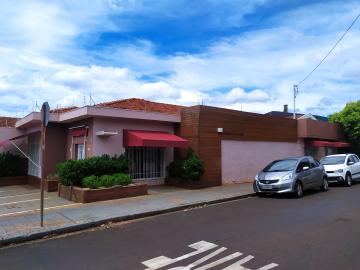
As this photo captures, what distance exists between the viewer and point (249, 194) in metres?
14.9

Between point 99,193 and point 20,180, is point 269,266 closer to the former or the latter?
point 99,193

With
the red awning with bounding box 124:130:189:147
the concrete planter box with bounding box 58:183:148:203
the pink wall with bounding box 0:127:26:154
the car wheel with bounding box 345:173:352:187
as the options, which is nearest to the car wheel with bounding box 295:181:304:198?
the red awning with bounding box 124:130:189:147

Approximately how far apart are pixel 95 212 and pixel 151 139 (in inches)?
207

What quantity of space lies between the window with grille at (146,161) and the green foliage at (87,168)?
1.85 meters

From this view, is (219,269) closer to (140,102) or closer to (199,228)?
(199,228)

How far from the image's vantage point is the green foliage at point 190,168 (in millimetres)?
16188

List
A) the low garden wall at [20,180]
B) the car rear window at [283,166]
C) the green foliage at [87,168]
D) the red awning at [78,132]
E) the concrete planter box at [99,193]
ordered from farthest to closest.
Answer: the low garden wall at [20,180] → the red awning at [78,132] → the car rear window at [283,166] → the green foliage at [87,168] → the concrete planter box at [99,193]

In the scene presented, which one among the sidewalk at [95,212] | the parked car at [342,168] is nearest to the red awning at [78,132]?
the sidewalk at [95,212]

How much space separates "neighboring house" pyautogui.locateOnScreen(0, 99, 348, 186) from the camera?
52.0 feet

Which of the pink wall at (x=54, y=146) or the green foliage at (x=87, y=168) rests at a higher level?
the pink wall at (x=54, y=146)

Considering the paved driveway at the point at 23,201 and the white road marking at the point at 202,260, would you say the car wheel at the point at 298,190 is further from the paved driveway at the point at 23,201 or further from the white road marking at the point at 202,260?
the paved driveway at the point at 23,201

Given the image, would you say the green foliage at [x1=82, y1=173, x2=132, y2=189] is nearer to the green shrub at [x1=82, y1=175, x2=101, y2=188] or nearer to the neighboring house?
the green shrub at [x1=82, y1=175, x2=101, y2=188]

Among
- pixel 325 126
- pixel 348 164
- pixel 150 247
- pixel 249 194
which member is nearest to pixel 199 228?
pixel 150 247

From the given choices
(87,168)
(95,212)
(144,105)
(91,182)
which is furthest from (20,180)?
(95,212)
